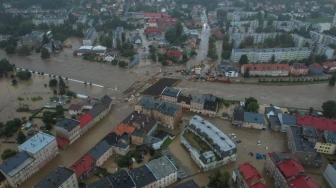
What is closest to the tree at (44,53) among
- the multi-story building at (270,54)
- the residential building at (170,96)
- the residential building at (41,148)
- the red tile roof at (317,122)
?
the residential building at (170,96)

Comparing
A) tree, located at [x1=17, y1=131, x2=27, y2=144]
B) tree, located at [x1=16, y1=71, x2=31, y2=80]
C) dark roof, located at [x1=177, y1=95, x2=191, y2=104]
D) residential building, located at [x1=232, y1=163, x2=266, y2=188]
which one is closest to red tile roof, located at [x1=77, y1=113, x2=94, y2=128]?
tree, located at [x1=17, y1=131, x2=27, y2=144]

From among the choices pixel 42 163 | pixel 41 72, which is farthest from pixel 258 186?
pixel 41 72

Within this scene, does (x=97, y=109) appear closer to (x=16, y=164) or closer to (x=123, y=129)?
(x=123, y=129)

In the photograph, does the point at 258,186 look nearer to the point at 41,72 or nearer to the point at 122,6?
the point at 41,72

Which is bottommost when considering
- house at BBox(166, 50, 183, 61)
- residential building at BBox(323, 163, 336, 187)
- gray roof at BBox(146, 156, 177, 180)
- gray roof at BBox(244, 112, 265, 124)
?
residential building at BBox(323, 163, 336, 187)

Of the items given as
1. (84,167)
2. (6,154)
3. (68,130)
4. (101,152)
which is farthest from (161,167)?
(6,154)

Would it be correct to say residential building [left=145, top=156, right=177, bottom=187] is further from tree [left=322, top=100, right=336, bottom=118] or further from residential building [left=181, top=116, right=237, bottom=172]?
tree [left=322, top=100, right=336, bottom=118]

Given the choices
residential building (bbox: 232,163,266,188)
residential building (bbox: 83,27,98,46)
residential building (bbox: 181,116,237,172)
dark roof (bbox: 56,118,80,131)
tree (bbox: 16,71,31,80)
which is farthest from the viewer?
residential building (bbox: 83,27,98,46)
